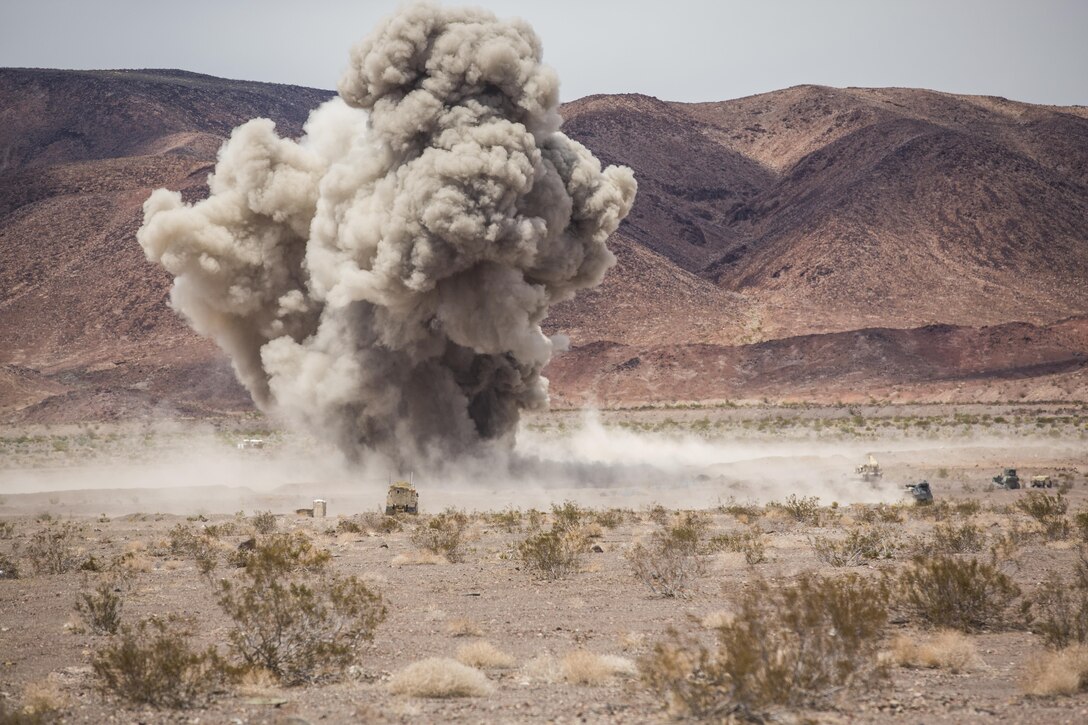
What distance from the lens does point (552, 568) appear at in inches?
749

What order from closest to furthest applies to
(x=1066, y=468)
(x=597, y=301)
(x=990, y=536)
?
1. (x=990, y=536)
2. (x=1066, y=468)
3. (x=597, y=301)

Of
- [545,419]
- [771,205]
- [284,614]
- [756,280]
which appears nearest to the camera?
[284,614]

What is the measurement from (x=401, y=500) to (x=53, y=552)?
10131mm

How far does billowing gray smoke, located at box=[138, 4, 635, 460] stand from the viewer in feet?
109

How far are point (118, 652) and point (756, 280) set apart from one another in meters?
104

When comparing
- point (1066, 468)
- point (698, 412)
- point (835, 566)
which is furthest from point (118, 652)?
point (698, 412)

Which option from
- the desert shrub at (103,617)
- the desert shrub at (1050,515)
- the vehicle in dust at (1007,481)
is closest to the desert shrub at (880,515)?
the desert shrub at (1050,515)

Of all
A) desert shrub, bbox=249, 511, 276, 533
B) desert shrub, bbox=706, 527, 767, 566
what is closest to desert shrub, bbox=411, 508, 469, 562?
desert shrub, bbox=249, 511, 276, 533

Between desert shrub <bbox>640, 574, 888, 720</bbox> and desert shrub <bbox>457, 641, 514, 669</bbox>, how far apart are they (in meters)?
2.23

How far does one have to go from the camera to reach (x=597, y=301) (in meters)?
101

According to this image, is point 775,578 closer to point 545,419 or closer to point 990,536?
point 990,536

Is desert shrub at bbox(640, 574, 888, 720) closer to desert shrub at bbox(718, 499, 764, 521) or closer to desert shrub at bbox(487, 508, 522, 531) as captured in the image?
desert shrub at bbox(487, 508, 522, 531)

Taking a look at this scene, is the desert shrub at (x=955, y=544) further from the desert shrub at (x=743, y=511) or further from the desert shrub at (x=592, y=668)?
the desert shrub at (x=592, y=668)

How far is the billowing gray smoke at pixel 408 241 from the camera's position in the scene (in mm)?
33188
